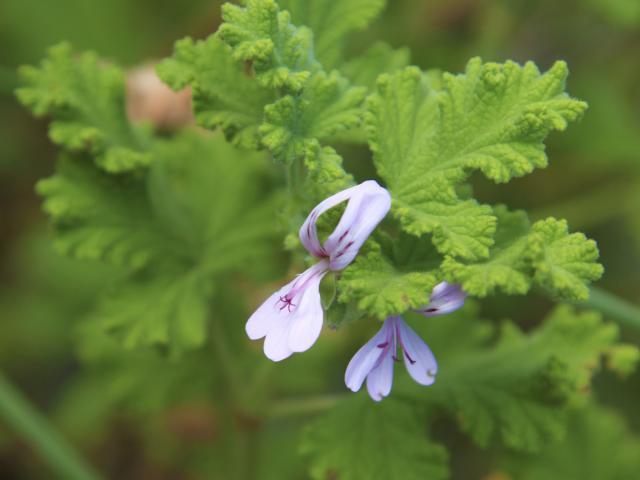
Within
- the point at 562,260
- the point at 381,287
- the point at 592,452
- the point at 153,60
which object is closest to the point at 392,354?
the point at 381,287

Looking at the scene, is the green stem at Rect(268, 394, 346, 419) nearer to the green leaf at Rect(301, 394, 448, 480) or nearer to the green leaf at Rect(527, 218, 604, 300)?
the green leaf at Rect(301, 394, 448, 480)

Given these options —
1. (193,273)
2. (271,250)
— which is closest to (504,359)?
(271,250)

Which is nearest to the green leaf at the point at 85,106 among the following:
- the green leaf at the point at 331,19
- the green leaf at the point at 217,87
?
the green leaf at the point at 217,87

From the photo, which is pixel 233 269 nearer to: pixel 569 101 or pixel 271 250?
pixel 271 250

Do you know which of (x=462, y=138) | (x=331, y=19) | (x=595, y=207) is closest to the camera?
(x=462, y=138)

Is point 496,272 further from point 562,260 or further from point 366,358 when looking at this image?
point 366,358

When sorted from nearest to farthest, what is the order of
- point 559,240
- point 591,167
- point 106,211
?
point 559,240 → point 106,211 → point 591,167
